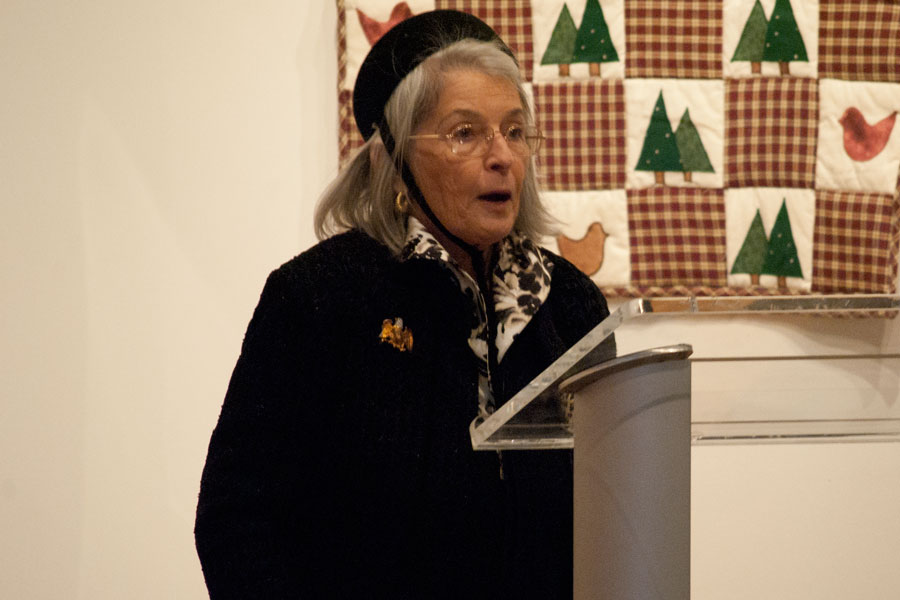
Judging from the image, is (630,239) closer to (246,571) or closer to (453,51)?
(453,51)

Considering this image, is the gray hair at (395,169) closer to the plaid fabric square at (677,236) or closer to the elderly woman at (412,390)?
the elderly woman at (412,390)

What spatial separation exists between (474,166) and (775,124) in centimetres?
108

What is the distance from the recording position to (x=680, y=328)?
64 centimetres

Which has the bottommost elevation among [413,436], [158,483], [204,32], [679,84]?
[158,483]

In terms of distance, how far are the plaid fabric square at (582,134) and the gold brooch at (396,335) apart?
94cm

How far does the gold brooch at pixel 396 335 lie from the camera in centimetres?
119

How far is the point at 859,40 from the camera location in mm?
→ 2068

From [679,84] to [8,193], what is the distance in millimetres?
1484

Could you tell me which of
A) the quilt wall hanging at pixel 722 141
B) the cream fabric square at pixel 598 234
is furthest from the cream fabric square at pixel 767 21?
the cream fabric square at pixel 598 234

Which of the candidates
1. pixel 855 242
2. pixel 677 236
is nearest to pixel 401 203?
pixel 677 236

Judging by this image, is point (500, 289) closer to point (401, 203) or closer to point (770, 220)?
point (401, 203)

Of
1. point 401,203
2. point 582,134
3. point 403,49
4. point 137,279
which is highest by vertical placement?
point 403,49

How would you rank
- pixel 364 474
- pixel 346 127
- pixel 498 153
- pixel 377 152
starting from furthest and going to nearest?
pixel 346 127, pixel 377 152, pixel 498 153, pixel 364 474

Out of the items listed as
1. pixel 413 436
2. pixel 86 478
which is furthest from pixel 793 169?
pixel 86 478
